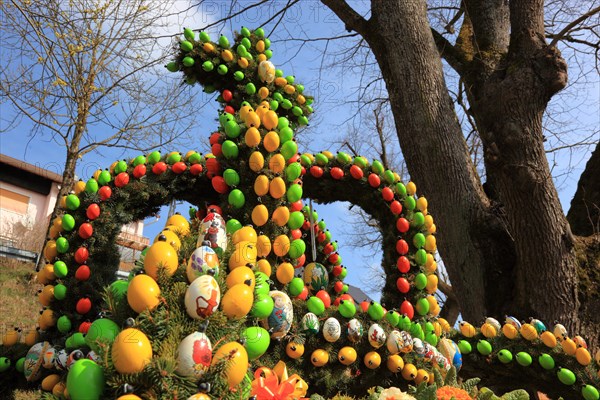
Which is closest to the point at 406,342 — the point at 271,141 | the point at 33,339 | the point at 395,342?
the point at 395,342

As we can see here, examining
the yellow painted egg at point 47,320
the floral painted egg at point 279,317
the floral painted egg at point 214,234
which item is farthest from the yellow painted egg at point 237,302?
the yellow painted egg at point 47,320

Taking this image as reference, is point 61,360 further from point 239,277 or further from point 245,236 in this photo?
point 239,277

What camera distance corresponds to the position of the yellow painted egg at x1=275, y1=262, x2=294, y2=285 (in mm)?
2998

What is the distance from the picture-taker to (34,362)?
10.3ft

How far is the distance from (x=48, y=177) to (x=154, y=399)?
13356 mm

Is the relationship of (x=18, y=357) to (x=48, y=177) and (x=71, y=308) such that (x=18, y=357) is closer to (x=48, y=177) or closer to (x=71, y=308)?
(x=71, y=308)

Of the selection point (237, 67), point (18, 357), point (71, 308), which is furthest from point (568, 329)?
point (18, 357)

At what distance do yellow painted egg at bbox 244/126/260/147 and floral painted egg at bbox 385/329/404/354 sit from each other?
156 cm

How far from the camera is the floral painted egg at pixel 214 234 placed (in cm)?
207

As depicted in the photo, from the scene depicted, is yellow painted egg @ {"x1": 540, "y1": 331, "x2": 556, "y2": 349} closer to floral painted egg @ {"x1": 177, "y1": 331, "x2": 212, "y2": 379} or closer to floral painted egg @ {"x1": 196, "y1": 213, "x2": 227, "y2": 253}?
floral painted egg @ {"x1": 196, "y1": 213, "x2": 227, "y2": 253}

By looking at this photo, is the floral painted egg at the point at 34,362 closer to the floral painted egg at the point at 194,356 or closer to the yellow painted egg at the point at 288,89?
the floral painted egg at the point at 194,356

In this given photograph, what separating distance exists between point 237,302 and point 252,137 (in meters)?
1.65

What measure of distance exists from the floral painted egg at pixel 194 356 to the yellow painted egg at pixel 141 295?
7.5 inches

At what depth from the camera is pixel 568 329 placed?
3.85 m
